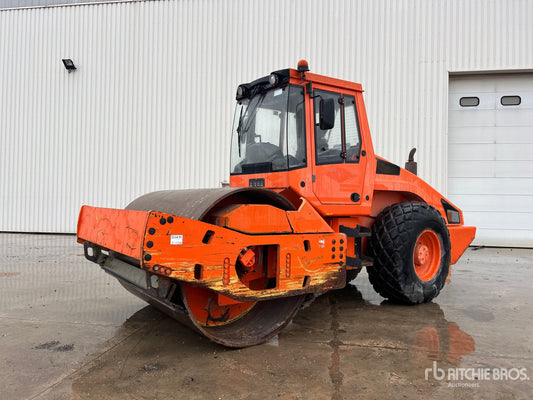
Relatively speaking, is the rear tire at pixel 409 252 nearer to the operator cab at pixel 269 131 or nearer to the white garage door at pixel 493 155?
the operator cab at pixel 269 131

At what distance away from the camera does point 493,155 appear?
10547 millimetres

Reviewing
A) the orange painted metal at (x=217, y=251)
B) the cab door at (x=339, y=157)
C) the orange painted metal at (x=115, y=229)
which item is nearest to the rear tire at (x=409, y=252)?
the cab door at (x=339, y=157)

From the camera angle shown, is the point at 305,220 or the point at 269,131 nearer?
the point at 305,220

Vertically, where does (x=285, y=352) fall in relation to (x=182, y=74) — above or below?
below

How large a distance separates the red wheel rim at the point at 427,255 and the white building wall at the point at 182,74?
604cm

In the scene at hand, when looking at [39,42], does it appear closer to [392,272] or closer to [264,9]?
[264,9]

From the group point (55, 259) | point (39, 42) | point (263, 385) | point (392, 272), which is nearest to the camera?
point (263, 385)

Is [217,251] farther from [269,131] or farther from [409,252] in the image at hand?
[409,252]

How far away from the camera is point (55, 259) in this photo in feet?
25.3

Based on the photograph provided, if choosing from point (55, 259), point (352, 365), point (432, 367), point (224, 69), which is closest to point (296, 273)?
point (352, 365)

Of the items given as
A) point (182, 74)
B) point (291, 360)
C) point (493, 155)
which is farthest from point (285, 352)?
point (182, 74)

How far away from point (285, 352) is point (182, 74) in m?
9.76

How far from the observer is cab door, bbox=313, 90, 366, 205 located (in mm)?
4016

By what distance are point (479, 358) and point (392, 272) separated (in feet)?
4.38
